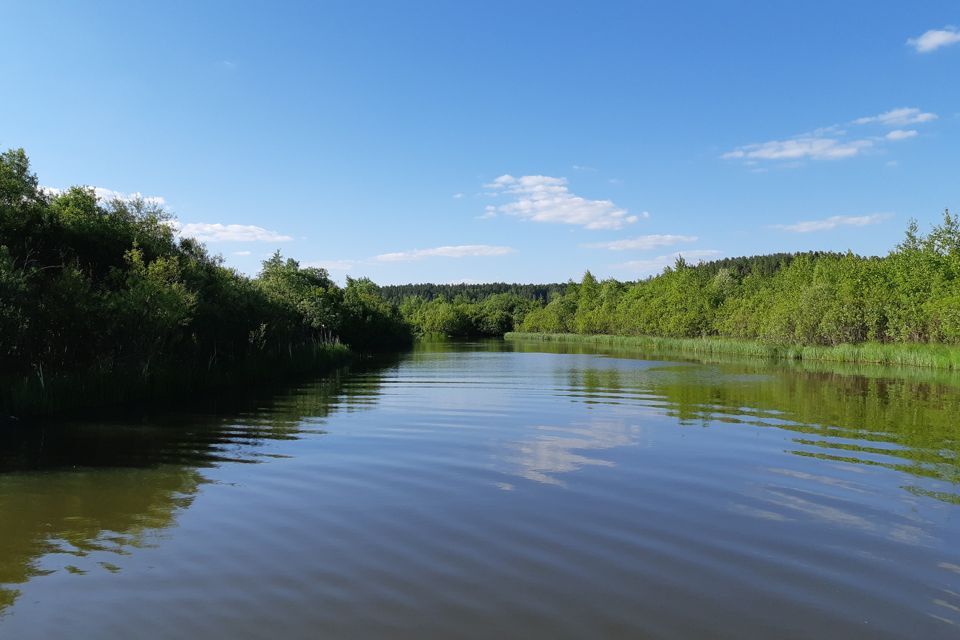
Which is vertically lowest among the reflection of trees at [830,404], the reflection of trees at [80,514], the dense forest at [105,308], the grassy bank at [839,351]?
the reflection of trees at [830,404]

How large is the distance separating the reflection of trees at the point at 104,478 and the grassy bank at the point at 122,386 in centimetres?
180

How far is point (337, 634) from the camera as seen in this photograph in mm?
4883

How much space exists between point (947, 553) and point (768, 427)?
936 centimetres

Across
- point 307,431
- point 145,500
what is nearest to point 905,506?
point 145,500

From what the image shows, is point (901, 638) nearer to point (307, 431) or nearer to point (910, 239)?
point (307, 431)

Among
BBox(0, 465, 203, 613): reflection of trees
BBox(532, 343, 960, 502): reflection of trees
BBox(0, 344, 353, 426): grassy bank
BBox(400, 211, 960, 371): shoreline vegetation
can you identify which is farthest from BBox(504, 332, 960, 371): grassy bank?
BBox(0, 465, 203, 613): reflection of trees

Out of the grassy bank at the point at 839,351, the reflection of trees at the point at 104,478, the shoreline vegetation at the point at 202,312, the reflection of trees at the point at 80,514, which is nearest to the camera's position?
the reflection of trees at the point at 80,514

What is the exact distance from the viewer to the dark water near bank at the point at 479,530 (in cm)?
525

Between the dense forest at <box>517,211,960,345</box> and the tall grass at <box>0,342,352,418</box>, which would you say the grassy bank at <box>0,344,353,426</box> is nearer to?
the tall grass at <box>0,342,352,418</box>

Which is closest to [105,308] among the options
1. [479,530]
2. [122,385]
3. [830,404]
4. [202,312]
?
[122,385]

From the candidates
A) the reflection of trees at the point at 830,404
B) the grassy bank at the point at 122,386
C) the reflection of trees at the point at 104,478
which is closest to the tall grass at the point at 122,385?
the grassy bank at the point at 122,386

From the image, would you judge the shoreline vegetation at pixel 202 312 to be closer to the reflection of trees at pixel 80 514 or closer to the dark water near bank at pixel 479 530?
the dark water near bank at pixel 479 530

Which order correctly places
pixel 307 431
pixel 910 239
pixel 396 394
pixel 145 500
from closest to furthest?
pixel 145 500, pixel 307 431, pixel 396 394, pixel 910 239

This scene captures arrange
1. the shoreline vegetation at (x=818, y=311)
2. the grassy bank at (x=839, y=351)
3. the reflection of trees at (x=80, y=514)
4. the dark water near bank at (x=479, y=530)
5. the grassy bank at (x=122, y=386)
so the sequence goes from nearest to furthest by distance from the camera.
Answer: the dark water near bank at (x=479, y=530)
the reflection of trees at (x=80, y=514)
the grassy bank at (x=122, y=386)
the grassy bank at (x=839, y=351)
the shoreline vegetation at (x=818, y=311)
